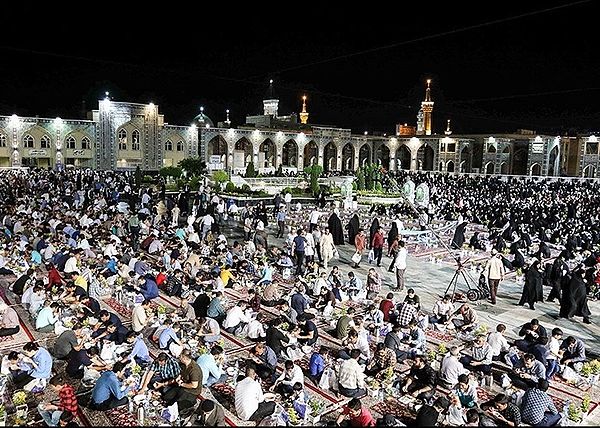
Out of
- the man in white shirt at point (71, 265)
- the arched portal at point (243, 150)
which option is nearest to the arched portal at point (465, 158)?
the arched portal at point (243, 150)

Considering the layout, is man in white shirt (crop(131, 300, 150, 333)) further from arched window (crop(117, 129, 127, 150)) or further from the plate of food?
arched window (crop(117, 129, 127, 150))

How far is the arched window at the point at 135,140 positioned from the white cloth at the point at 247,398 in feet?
136

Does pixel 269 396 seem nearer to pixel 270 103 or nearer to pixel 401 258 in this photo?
pixel 401 258

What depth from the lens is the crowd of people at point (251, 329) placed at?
582 centimetres

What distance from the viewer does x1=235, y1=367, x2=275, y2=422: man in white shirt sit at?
5.68 m

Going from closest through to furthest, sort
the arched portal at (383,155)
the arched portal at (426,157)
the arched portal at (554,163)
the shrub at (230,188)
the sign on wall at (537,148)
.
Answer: the shrub at (230,188) < the sign on wall at (537,148) < the arched portal at (554,163) < the arched portal at (426,157) < the arched portal at (383,155)

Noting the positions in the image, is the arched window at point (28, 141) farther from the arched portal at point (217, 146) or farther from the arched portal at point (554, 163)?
the arched portal at point (554, 163)

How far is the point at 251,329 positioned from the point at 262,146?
50.9 metres

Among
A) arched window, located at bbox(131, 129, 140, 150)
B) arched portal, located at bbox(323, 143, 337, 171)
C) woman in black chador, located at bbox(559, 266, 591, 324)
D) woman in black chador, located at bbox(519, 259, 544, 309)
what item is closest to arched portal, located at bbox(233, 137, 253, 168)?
arched window, located at bbox(131, 129, 140, 150)

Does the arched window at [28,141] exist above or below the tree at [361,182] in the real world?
above

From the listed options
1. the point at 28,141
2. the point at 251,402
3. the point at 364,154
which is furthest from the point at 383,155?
the point at 251,402

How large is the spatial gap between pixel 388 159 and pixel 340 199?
38369 mm

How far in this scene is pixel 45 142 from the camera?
133 feet

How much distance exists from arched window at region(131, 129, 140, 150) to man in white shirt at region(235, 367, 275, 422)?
136 feet
